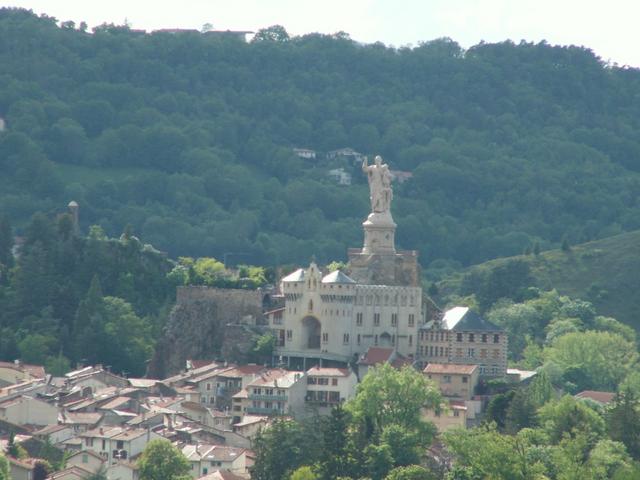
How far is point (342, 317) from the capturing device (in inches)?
4542

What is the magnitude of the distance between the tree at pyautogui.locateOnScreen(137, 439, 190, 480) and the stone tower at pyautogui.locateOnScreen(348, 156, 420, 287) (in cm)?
2127

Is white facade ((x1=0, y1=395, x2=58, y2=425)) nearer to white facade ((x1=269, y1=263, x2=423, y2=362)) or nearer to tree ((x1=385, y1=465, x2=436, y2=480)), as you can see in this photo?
white facade ((x1=269, y1=263, x2=423, y2=362))

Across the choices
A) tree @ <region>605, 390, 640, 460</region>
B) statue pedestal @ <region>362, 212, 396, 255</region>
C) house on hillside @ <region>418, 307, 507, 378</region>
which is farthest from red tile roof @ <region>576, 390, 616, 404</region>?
statue pedestal @ <region>362, 212, 396, 255</region>

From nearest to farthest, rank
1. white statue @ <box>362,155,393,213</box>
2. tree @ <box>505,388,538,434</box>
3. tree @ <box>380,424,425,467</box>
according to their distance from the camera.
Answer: tree @ <box>380,424,425,467</box>, tree @ <box>505,388,538,434</box>, white statue @ <box>362,155,393,213</box>

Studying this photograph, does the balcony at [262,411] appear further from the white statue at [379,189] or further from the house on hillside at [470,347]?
the white statue at [379,189]

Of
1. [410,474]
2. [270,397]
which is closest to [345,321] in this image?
[270,397]

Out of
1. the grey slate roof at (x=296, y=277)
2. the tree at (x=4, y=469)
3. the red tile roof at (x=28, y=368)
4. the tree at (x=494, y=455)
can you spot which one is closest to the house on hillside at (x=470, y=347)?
the grey slate roof at (x=296, y=277)

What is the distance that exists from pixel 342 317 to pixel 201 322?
10.2 metres

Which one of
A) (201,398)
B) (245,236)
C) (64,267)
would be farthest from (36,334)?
(245,236)

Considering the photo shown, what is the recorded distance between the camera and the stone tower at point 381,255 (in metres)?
120

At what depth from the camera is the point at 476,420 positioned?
10900 centimetres

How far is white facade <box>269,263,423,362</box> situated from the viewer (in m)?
115

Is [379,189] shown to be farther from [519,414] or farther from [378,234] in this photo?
[519,414]

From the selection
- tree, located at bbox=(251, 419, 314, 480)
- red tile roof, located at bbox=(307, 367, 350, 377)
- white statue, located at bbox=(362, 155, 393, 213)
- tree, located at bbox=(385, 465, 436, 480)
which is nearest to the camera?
tree, located at bbox=(385, 465, 436, 480)
